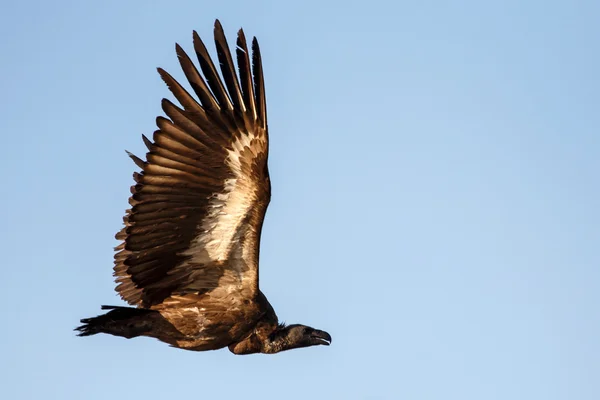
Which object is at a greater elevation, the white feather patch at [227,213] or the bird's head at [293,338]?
the white feather patch at [227,213]

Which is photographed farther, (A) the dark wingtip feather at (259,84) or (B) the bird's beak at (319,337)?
(B) the bird's beak at (319,337)

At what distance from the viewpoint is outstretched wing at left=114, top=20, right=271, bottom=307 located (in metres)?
14.9

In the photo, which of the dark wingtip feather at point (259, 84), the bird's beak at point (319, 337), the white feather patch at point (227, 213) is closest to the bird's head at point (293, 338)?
the bird's beak at point (319, 337)

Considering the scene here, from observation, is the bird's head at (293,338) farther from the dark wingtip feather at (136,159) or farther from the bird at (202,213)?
the dark wingtip feather at (136,159)

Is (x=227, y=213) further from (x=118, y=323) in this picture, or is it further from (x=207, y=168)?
(x=118, y=323)

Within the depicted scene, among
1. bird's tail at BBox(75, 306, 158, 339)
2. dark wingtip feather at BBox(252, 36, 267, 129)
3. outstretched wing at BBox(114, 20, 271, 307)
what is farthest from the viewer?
bird's tail at BBox(75, 306, 158, 339)

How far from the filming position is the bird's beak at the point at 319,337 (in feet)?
55.5

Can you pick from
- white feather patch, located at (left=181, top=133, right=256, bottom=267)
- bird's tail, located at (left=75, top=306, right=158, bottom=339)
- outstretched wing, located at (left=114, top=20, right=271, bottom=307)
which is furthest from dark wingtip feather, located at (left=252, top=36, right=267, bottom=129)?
bird's tail, located at (left=75, top=306, right=158, bottom=339)

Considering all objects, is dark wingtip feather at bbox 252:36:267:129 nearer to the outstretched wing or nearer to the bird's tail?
the outstretched wing

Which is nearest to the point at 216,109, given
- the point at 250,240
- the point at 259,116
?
the point at 259,116

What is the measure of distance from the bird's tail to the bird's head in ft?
5.69

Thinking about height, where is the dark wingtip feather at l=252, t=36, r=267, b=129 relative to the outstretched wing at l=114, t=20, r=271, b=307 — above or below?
above

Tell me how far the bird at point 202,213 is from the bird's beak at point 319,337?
2.90ft

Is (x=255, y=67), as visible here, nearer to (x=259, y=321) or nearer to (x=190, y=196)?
(x=190, y=196)
